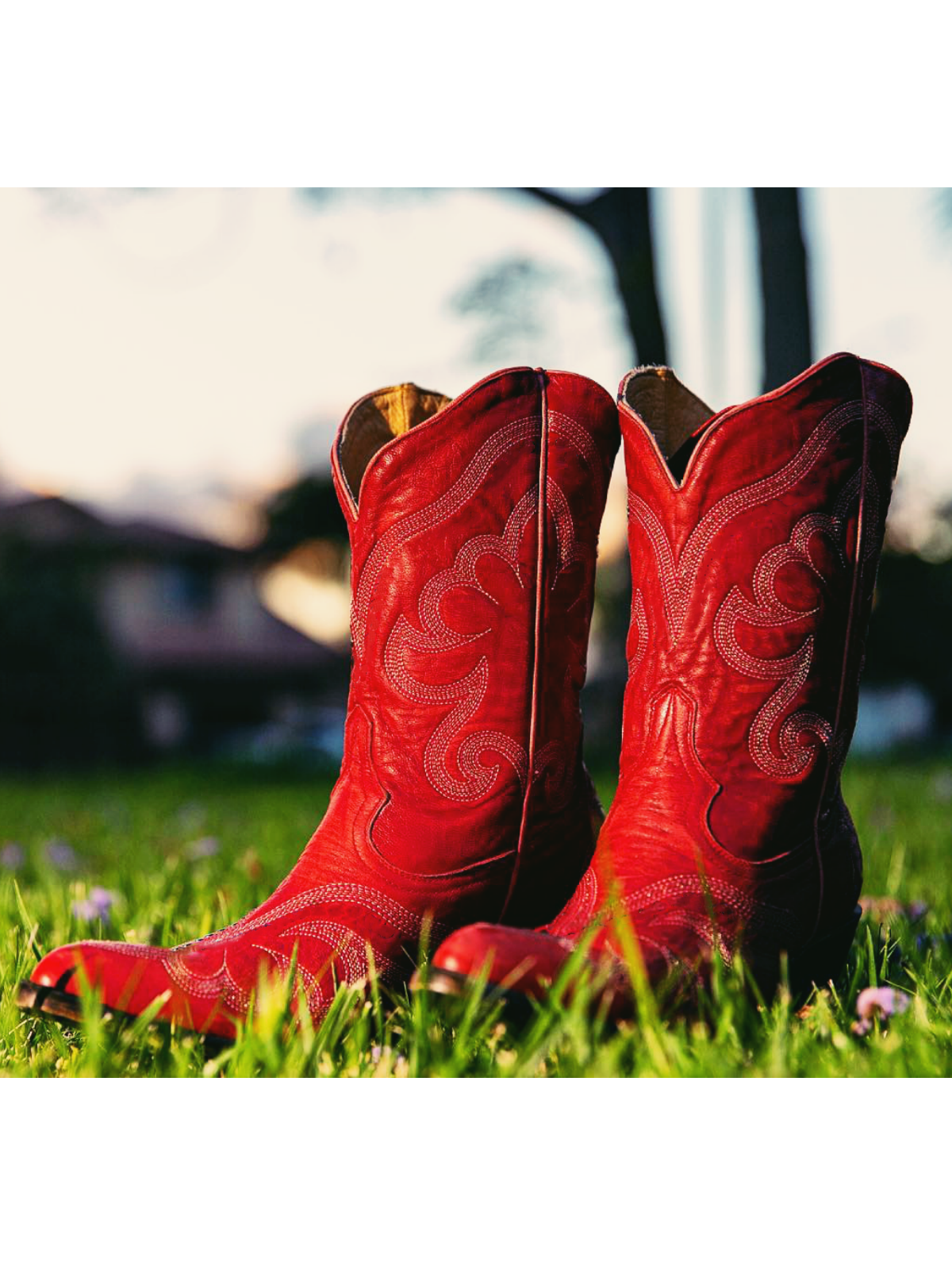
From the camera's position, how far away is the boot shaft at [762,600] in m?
1.68

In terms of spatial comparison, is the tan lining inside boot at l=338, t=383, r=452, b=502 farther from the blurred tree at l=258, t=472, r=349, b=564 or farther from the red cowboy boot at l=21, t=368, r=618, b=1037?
the blurred tree at l=258, t=472, r=349, b=564

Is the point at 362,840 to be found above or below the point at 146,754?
above

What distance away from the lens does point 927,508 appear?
43.1ft

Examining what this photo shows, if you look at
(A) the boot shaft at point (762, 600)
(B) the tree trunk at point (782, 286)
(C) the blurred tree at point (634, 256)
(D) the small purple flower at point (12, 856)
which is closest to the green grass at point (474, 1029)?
(A) the boot shaft at point (762, 600)

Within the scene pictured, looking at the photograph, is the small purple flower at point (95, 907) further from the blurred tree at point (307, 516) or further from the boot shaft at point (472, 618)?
the blurred tree at point (307, 516)

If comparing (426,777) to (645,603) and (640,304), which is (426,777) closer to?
(645,603)

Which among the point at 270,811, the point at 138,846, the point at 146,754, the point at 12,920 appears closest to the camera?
the point at 12,920

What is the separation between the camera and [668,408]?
1932mm

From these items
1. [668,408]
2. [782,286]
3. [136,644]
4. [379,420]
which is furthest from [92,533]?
[668,408]

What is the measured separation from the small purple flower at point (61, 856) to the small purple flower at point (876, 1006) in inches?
111

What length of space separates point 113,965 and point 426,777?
0.52 metres

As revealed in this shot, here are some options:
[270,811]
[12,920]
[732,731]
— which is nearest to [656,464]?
[732,731]

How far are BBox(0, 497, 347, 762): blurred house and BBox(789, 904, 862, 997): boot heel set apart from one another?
Answer: 11.3 meters

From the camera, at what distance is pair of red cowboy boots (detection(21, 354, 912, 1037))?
1.68 meters
